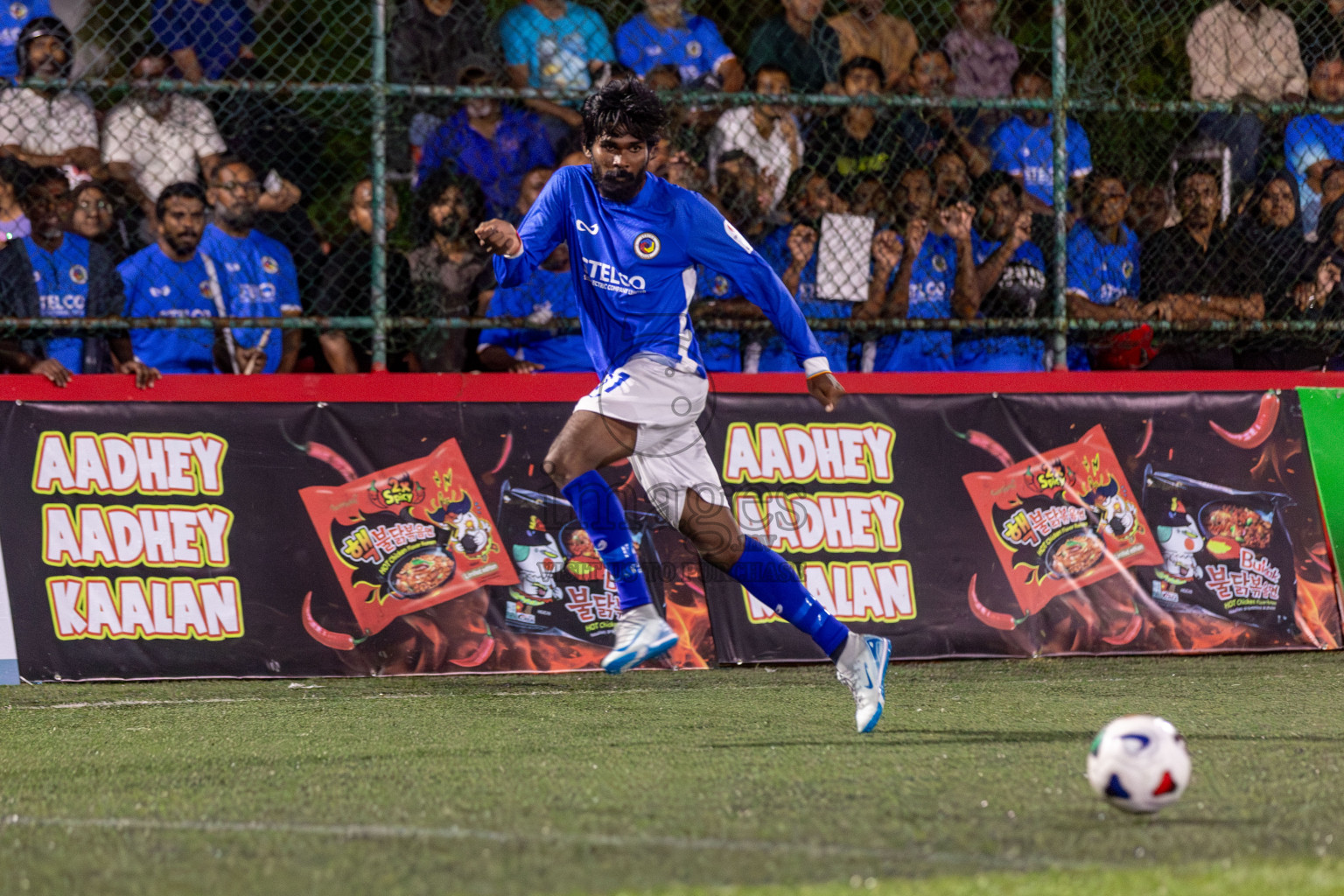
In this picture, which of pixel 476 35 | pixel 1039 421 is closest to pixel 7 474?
pixel 476 35

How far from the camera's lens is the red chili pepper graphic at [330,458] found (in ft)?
21.3

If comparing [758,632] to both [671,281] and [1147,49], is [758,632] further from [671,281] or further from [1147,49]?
[1147,49]

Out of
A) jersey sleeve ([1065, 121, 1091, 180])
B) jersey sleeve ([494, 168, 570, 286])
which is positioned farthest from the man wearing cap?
jersey sleeve ([1065, 121, 1091, 180])

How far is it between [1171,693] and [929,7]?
4099 millimetres

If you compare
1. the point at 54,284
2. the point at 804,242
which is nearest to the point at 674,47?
the point at 804,242

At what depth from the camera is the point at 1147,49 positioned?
754 cm

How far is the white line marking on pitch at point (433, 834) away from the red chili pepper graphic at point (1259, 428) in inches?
201

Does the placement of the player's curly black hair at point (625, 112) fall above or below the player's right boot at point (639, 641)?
above

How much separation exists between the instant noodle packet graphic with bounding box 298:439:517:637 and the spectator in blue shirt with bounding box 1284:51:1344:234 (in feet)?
15.4

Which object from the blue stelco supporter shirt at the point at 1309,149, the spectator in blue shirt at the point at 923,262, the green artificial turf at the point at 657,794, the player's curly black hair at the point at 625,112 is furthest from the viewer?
the blue stelco supporter shirt at the point at 1309,149

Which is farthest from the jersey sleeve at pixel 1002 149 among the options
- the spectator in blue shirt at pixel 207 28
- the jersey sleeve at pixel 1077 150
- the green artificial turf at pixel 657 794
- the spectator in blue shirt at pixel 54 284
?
the spectator in blue shirt at pixel 54 284

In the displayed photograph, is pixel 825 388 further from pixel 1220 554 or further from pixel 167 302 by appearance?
pixel 167 302

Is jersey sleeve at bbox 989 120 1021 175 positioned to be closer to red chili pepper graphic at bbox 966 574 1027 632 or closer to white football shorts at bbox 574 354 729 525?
red chili pepper graphic at bbox 966 574 1027 632

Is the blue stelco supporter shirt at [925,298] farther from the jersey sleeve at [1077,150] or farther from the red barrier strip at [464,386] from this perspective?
the jersey sleeve at [1077,150]
